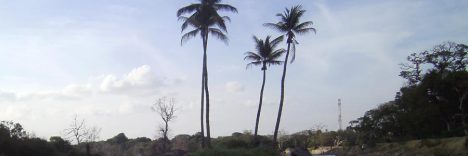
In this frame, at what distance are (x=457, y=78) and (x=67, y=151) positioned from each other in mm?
31725

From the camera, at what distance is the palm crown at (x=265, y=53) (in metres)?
45.8

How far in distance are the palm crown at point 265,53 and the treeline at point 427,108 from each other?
1323 cm

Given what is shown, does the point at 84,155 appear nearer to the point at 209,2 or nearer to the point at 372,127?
the point at 209,2

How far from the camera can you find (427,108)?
1881 inches

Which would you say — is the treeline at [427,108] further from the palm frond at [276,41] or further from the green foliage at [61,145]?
the green foliage at [61,145]

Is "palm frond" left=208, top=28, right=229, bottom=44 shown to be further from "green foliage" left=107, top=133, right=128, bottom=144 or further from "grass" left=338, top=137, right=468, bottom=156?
"green foliage" left=107, top=133, right=128, bottom=144

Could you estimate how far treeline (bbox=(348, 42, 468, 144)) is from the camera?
154 ft

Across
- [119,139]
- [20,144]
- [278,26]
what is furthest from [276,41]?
[119,139]

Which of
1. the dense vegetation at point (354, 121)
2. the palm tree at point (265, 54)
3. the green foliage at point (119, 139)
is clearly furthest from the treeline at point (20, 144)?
the green foliage at point (119, 139)

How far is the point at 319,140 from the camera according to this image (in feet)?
227

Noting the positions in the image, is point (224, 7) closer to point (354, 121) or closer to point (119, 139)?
point (354, 121)

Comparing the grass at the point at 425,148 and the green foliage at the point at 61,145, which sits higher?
the green foliage at the point at 61,145

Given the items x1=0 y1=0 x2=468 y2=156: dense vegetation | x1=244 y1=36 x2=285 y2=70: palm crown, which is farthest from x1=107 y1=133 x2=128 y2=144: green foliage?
x1=244 y1=36 x2=285 y2=70: palm crown

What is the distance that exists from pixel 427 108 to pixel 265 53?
14.9 meters
